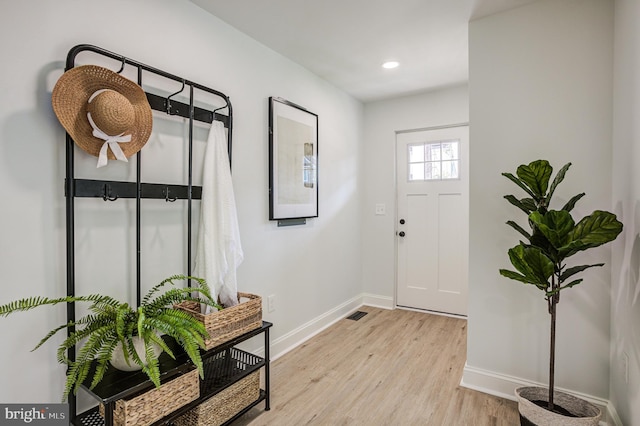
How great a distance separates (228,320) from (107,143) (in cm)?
101

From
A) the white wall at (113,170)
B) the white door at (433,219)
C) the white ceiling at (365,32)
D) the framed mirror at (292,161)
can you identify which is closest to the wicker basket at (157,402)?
the white wall at (113,170)

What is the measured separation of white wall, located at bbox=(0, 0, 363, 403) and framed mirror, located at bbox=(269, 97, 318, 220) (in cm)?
9

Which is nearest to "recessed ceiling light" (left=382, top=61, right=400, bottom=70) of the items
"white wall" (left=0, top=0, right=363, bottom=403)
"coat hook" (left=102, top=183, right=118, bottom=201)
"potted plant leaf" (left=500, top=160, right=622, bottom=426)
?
"white wall" (left=0, top=0, right=363, bottom=403)

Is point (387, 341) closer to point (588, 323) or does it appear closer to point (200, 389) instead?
point (588, 323)

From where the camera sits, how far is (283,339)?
2766 millimetres

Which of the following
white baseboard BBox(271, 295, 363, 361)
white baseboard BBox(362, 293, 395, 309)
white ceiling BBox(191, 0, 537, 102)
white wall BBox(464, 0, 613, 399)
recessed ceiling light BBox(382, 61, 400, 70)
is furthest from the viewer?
white baseboard BBox(362, 293, 395, 309)

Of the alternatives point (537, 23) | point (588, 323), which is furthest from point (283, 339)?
point (537, 23)

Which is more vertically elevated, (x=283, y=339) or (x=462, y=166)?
(x=462, y=166)

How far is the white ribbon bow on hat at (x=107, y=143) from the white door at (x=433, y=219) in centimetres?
303

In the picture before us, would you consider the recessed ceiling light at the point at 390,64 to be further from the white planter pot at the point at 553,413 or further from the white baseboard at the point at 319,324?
the white planter pot at the point at 553,413

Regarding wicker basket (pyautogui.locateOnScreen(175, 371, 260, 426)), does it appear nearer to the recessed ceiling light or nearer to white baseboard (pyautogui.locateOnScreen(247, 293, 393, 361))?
white baseboard (pyautogui.locateOnScreen(247, 293, 393, 361))

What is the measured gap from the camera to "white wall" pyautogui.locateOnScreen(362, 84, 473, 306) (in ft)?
12.5

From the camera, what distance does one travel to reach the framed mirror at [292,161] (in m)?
2.63

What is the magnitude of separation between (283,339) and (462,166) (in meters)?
2.52
